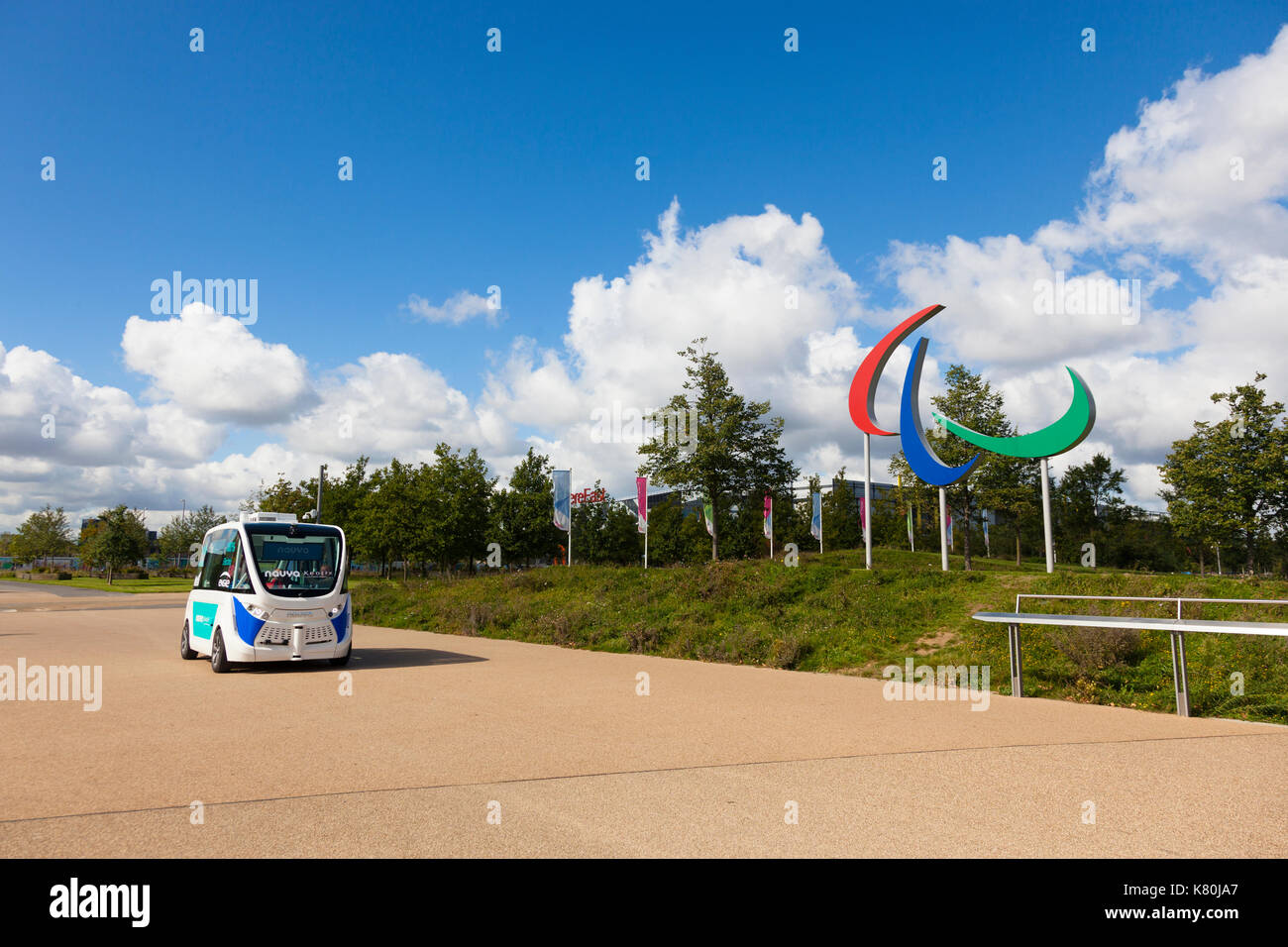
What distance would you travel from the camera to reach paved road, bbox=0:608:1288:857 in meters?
4.40

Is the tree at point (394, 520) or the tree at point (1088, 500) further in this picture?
the tree at point (1088, 500)

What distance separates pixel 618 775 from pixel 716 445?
1003 inches

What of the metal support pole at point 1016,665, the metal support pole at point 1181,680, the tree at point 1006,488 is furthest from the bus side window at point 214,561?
the tree at point 1006,488

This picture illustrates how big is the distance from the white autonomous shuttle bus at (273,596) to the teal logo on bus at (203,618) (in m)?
0.02

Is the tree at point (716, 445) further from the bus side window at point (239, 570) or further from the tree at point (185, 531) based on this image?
the tree at point (185, 531)

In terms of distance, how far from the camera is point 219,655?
1228cm

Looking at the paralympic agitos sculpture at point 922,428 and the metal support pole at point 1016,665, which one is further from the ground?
the paralympic agitos sculpture at point 922,428

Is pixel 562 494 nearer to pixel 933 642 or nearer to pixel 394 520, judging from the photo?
pixel 394 520

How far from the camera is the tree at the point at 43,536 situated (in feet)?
249

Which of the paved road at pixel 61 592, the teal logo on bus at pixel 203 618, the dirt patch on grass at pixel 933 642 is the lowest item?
the paved road at pixel 61 592

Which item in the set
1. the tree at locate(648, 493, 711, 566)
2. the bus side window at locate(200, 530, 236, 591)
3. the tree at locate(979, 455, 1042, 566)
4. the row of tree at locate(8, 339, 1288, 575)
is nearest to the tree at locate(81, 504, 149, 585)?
the row of tree at locate(8, 339, 1288, 575)

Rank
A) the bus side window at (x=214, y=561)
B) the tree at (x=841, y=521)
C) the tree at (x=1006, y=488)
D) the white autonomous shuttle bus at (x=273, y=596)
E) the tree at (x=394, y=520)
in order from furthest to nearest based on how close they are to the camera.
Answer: the tree at (x=841, y=521)
the tree at (x=394, y=520)
the tree at (x=1006, y=488)
the bus side window at (x=214, y=561)
the white autonomous shuttle bus at (x=273, y=596)

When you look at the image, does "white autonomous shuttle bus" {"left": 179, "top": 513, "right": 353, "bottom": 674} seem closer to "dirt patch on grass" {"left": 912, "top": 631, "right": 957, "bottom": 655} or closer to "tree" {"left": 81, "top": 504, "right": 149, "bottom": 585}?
"dirt patch on grass" {"left": 912, "top": 631, "right": 957, "bottom": 655}
